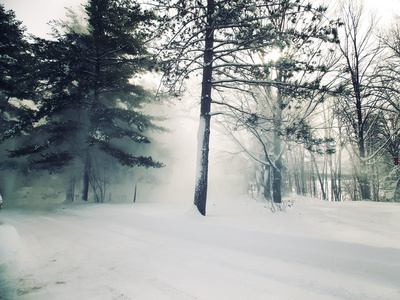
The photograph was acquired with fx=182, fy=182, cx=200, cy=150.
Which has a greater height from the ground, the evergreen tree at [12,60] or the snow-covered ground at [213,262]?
the evergreen tree at [12,60]

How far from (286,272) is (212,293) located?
4.71 ft

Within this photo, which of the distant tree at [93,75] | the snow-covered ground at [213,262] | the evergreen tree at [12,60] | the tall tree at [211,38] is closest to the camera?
the snow-covered ground at [213,262]

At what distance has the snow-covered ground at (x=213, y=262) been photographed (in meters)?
2.46

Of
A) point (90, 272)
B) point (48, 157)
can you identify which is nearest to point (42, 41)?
point (48, 157)

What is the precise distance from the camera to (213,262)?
134 inches

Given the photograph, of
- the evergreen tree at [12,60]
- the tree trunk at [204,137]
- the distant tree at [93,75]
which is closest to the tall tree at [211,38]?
the tree trunk at [204,137]

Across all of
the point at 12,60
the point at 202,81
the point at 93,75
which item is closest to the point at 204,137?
the point at 202,81

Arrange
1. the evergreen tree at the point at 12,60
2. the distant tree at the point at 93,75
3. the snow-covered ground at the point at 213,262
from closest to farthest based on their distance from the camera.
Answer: the snow-covered ground at the point at 213,262, the distant tree at the point at 93,75, the evergreen tree at the point at 12,60

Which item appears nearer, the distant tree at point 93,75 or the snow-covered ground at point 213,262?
the snow-covered ground at point 213,262

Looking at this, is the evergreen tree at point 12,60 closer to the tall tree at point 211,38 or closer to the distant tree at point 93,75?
the distant tree at point 93,75

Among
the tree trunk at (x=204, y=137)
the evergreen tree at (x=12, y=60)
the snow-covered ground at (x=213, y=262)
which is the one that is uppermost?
the evergreen tree at (x=12, y=60)

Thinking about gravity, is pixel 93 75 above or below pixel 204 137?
above

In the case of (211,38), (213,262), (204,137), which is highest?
(211,38)

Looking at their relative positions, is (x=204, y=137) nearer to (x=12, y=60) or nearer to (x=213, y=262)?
(x=213, y=262)
